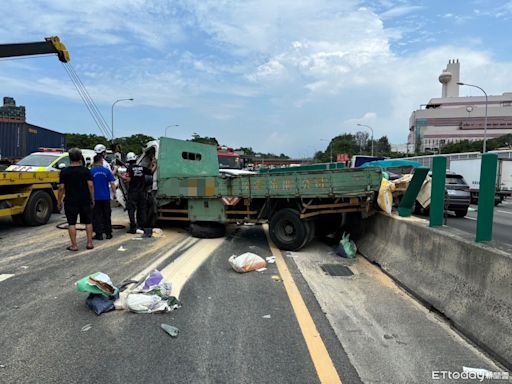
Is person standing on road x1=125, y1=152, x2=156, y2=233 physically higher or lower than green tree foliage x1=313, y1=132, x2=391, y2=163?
lower

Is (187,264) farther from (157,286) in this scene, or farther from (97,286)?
(97,286)

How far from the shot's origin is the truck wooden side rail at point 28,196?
9.66 meters

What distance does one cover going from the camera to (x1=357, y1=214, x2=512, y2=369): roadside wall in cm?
380

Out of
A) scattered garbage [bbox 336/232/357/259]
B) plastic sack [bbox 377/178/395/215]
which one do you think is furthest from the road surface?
plastic sack [bbox 377/178/395/215]

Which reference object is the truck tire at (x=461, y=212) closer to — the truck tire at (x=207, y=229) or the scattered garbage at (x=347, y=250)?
the scattered garbage at (x=347, y=250)

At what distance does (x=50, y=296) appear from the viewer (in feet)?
17.0

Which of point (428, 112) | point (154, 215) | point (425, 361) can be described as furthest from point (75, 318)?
point (428, 112)

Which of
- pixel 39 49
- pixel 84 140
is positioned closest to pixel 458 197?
pixel 39 49

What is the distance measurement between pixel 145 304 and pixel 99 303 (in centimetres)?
52

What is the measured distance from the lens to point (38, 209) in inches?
425

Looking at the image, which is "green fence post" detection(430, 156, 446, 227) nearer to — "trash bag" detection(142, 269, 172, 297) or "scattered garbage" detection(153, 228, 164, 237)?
"trash bag" detection(142, 269, 172, 297)

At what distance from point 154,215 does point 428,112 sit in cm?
→ 14441

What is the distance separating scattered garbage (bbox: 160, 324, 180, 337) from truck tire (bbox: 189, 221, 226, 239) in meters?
5.43

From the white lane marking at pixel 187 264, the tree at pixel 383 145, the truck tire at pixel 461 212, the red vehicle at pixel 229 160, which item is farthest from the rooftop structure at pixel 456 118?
the white lane marking at pixel 187 264
